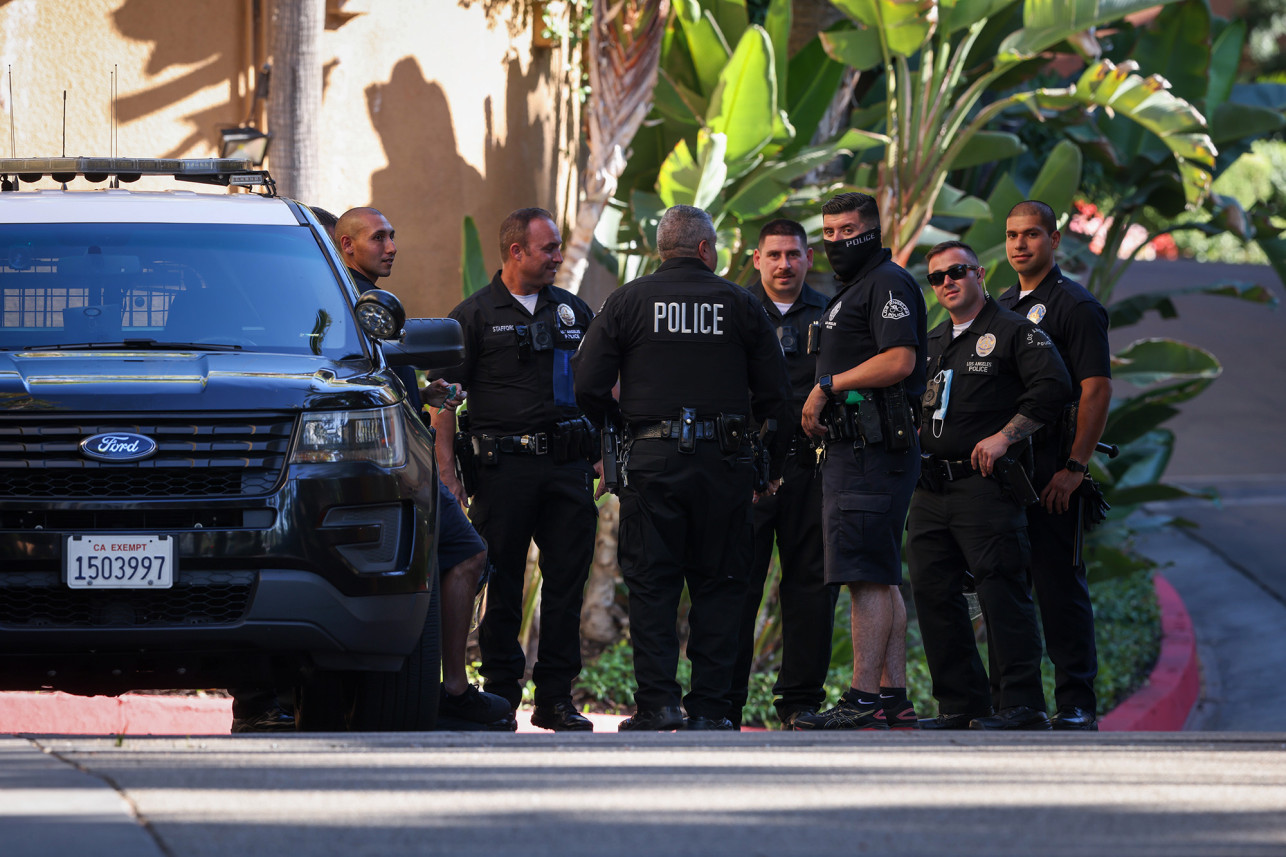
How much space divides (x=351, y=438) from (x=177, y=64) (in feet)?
18.5

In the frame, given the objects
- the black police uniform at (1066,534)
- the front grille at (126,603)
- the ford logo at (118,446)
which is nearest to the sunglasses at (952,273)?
the black police uniform at (1066,534)

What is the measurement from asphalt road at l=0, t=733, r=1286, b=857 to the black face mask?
2244mm

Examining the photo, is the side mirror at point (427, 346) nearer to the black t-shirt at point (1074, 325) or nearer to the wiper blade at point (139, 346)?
the wiper blade at point (139, 346)

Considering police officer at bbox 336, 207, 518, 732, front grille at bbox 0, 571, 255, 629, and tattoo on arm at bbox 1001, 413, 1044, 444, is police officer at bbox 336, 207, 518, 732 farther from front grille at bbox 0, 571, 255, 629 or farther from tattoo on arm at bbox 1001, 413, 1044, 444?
tattoo on arm at bbox 1001, 413, 1044, 444

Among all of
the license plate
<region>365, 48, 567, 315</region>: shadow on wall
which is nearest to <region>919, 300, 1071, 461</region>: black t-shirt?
the license plate

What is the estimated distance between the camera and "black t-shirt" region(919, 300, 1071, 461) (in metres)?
6.14

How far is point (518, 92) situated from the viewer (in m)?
11.4

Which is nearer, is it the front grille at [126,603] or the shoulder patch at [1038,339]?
the front grille at [126,603]

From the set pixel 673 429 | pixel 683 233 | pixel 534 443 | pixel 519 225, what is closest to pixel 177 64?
pixel 519 225

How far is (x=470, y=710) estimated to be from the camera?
6219 mm

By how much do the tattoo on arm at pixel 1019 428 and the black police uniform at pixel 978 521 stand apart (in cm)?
3

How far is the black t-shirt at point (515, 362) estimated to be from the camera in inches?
263

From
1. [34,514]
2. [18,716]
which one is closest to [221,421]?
[34,514]

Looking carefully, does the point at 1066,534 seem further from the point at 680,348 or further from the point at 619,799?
the point at 619,799
